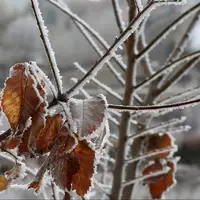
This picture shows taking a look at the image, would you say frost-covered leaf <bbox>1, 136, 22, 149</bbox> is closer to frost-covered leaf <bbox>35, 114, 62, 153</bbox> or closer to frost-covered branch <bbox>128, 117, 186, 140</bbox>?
frost-covered leaf <bbox>35, 114, 62, 153</bbox>

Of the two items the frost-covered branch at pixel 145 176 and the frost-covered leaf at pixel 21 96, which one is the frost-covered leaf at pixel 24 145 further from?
the frost-covered branch at pixel 145 176

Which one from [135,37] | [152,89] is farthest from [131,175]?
[135,37]

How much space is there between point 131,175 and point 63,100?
1.41ft

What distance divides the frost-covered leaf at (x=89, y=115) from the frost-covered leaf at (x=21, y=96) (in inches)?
1.1

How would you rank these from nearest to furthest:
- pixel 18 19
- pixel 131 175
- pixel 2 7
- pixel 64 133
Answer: pixel 64 133, pixel 131 175, pixel 2 7, pixel 18 19

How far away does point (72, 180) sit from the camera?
0.90ft

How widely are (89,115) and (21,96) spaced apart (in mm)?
53

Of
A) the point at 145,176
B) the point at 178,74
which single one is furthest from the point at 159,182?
the point at 178,74

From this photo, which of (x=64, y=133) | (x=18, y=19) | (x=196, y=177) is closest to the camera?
(x=64, y=133)

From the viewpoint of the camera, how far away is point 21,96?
10.7 inches

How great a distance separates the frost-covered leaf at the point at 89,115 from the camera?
26 cm

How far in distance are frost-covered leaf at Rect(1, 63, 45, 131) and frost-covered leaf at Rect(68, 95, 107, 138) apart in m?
0.03

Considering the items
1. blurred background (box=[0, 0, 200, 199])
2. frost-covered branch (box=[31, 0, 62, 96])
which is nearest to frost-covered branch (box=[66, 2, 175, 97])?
frost-covered branch (box=[31, 0, 62, 96])

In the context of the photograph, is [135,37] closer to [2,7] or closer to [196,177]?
[2,7]
